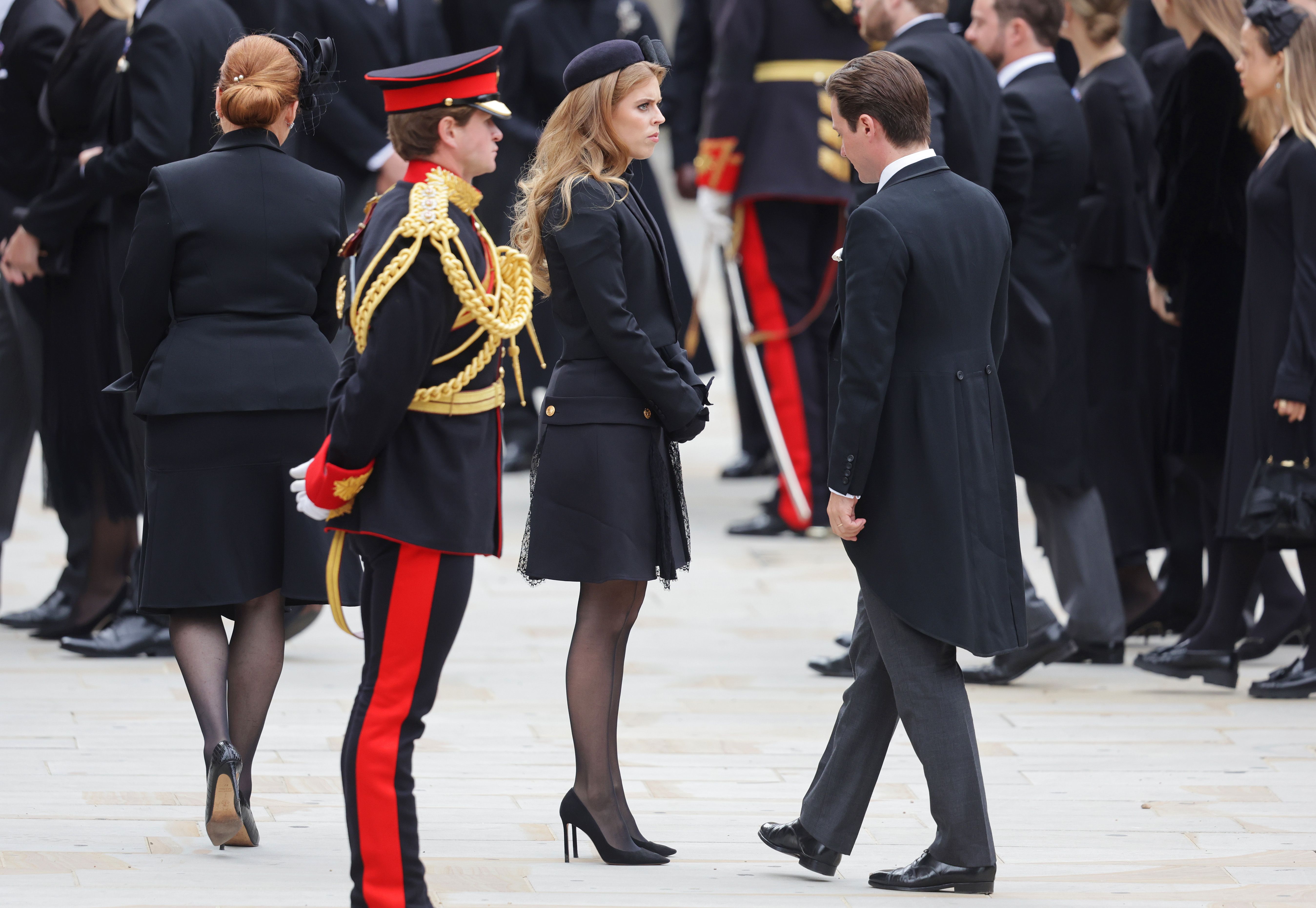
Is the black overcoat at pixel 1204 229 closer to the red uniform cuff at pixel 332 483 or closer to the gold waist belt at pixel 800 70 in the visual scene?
the gold waist belt at pixel 800 70

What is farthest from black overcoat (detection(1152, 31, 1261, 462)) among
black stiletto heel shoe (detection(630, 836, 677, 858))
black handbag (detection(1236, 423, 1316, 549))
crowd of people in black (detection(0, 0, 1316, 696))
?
black stiletto heel shoe (detection(630, 836, 677, 858))

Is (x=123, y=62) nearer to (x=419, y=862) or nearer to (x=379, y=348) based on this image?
(x=379, y=348)

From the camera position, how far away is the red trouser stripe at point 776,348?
7.52m

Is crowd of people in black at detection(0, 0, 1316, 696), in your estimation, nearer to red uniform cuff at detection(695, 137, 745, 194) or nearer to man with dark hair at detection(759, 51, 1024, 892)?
red uniform cuff at detection(695, 137, 745, 194)

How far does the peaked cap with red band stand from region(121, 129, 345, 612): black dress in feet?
2.50

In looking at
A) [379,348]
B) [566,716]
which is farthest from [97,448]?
[379,348]

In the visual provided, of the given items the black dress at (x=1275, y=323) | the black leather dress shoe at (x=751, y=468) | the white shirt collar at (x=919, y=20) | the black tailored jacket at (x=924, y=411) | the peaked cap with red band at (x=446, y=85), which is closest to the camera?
the peaked cap with red band at (x=446, y=85)

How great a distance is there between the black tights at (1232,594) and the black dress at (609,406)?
2242mm

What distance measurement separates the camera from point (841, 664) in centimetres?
555

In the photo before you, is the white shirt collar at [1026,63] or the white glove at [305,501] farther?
the white shirt collar at [1026,63]

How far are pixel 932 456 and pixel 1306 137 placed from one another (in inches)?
84.6

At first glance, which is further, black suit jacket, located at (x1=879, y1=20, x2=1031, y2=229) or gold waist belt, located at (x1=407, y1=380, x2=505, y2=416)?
black suit jacket, located at (x1=879, y1=20, x2=1031, y2=229)

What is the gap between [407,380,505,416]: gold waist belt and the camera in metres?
3.23

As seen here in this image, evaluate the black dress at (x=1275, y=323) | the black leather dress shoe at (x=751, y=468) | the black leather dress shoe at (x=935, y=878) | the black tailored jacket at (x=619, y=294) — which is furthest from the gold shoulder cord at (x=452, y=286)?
the black leather dress shoe at (x=751, y=468)
